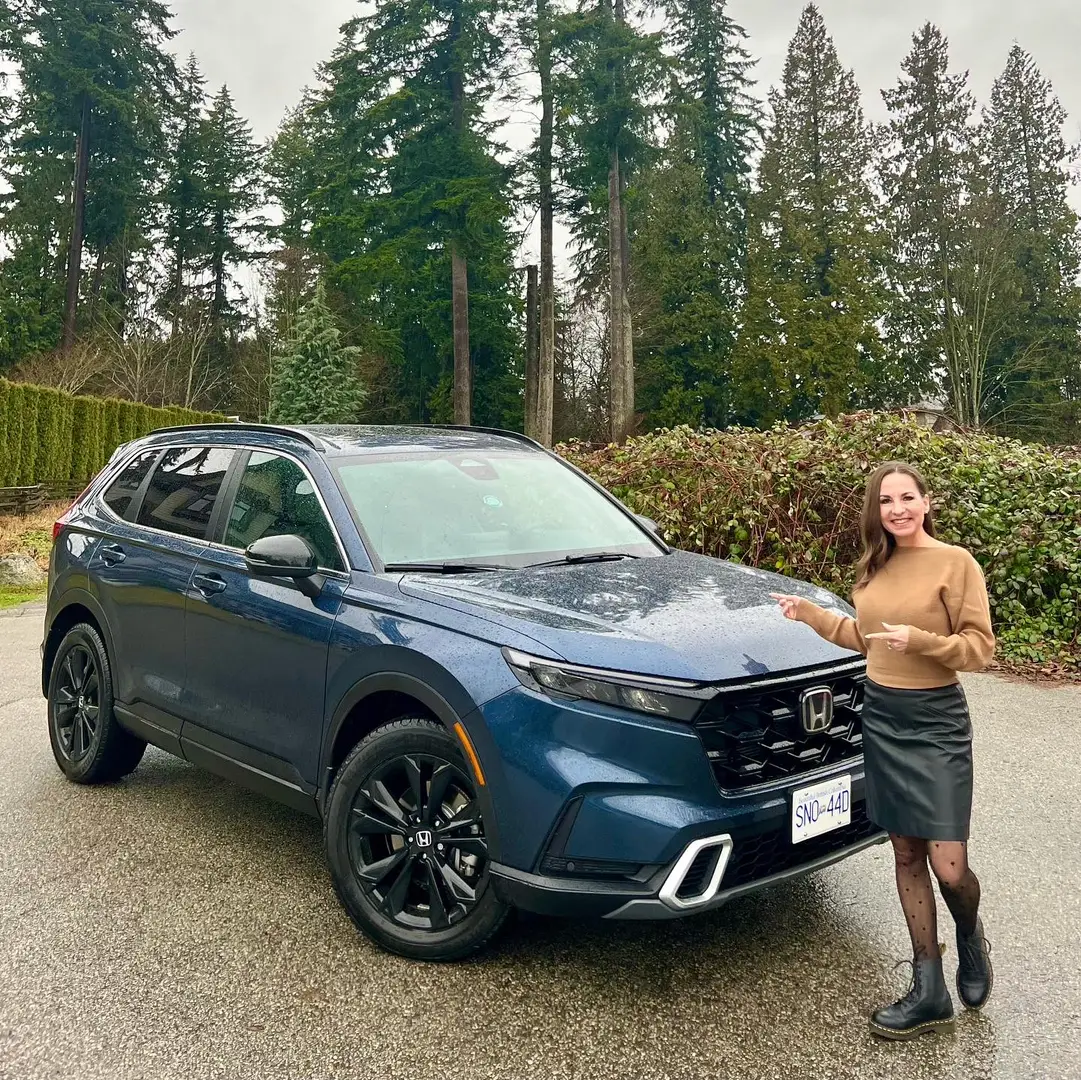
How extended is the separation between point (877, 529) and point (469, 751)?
1.35 metres

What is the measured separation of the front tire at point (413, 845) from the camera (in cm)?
299

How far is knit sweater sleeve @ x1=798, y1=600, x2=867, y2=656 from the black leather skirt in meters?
0.21

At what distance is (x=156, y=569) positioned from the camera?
173 inches

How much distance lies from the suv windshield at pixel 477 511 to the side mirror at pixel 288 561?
246 millimetres

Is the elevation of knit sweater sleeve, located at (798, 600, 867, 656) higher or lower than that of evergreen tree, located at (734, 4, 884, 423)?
lower

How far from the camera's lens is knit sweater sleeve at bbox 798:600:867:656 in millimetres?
2922

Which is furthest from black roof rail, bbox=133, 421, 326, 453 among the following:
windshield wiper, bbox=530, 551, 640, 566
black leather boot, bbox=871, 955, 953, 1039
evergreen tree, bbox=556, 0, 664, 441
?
evergreen tree, bbox=556, 0, 664, 441

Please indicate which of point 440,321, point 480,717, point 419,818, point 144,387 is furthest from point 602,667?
point 440,321

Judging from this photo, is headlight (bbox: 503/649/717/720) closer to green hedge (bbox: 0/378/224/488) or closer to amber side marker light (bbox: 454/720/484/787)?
amber side marker light (bbox: 454/720/484/787)

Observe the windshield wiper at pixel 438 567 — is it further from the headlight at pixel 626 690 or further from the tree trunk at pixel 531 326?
the tree trunk at pixel 531 326

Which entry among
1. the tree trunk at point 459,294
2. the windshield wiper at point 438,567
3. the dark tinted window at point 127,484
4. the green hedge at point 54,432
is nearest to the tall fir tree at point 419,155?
the tree trunk at point 459,294

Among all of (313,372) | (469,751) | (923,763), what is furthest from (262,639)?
(313,372)

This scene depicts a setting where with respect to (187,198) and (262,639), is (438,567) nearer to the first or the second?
(262,639)

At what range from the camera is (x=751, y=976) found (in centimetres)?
307
